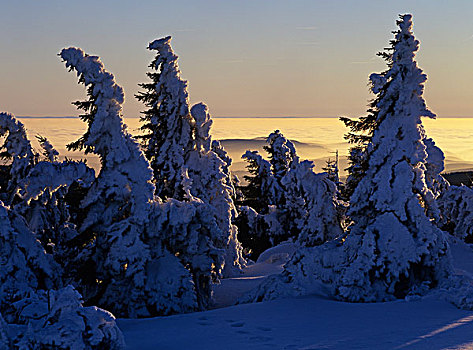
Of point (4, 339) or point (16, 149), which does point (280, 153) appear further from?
point (4, 339)

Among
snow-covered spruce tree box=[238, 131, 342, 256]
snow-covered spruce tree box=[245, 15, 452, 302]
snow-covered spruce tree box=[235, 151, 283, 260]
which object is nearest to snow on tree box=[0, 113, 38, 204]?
snow-covered spruce tree box=[245, 15, 452, 302]

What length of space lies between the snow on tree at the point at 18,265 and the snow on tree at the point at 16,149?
11.2ft

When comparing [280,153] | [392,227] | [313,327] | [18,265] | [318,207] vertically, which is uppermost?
[280,153]

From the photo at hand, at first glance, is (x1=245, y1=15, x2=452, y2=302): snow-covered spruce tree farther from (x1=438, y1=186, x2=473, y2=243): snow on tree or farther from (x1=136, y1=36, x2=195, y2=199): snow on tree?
(x1=438, y1=186, x2=473, y2=243): snow on tree

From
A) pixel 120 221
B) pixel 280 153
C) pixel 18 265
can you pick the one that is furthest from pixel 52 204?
pixel 280 153

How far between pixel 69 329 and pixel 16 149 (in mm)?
11110

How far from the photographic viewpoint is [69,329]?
1005cm

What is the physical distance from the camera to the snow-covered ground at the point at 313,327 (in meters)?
11.3

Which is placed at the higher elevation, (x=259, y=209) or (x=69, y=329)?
(x=259, y=209)

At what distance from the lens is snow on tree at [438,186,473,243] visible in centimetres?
3275

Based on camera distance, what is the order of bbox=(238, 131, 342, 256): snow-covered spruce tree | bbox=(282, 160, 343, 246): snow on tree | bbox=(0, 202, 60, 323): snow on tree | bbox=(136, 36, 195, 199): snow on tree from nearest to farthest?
bbox=(0, 202, 60, 323): snow on tree → bbox=(282, 160, 343, 246): snow on tree → bbox=(238, 131, 342, 256): snow-covered spruce tree → bbox=(136, 36, 195, 199): snow on tree

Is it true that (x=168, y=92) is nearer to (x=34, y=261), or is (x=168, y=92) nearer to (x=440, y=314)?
(x=34, y=261)

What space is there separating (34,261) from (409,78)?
11880mm

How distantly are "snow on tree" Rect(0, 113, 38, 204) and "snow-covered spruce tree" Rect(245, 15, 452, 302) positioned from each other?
859 centimetres
